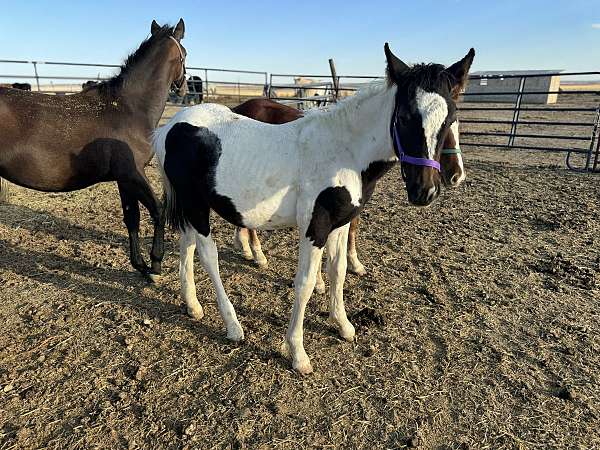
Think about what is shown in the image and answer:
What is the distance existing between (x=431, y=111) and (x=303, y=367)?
1721 mm

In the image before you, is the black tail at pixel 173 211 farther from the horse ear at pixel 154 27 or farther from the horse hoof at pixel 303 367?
the horse ear at pixel 154 27

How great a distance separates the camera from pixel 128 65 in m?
3.78

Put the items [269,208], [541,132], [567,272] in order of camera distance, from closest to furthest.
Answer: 1. [269,208]
2. [567,272]
3. [541,132]

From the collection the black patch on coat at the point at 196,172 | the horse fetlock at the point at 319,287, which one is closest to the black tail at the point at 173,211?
the black patch on coat at the point at 196,172

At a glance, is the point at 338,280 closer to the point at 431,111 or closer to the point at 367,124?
the point at 367,124

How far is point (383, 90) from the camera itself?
91.0 inches

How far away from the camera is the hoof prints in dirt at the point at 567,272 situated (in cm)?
357

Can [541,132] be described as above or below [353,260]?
above

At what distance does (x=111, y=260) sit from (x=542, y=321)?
3964 mm

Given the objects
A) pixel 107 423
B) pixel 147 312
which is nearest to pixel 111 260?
pixel 147 312

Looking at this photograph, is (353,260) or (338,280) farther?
(353,260)

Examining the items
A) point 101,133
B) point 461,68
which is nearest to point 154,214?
point 101,133

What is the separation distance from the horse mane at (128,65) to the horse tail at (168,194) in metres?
1.04

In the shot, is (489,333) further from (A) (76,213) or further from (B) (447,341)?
(A) (76,213)
